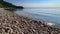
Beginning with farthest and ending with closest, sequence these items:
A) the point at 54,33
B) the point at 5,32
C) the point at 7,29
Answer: the point at 54,33 → the point at 7,29 → the point at 5,32

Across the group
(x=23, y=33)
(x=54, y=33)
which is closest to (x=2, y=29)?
(x=23, y=33)

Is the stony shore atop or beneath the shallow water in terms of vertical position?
atop

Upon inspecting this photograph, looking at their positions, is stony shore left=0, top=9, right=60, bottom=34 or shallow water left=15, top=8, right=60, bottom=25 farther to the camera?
shallow water left=15, top=8, right=60, bottom=25

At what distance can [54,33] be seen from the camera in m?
13.0

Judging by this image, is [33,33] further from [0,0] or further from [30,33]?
[0,0]

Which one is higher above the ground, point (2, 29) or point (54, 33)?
point (2, 29)

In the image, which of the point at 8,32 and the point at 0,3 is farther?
the point at 0,3

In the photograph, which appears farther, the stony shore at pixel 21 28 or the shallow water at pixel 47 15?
the shallow water at pixel 47 15

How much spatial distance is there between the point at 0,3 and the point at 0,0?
2.59 metres

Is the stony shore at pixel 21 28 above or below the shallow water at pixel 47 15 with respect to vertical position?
A: above

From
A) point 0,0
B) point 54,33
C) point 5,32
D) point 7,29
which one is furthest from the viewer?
point 0,0

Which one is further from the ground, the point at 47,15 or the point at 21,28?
the point at 21,28

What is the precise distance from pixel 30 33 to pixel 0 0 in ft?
170

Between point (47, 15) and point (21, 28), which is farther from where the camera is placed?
point (47, 15)
